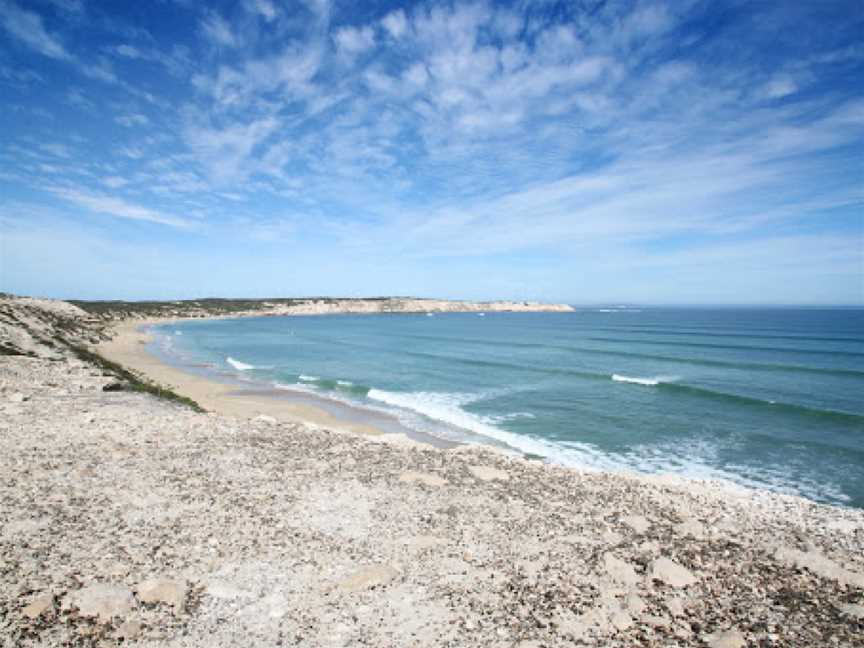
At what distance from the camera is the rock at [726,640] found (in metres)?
6.16

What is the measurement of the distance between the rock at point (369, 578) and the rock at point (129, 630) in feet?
8.62

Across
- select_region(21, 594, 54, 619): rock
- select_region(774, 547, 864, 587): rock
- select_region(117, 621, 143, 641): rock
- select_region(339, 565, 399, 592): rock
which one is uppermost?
select_region(21, 594, 54, 619): rock

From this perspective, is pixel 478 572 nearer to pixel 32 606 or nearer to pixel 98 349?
pixel 32 606

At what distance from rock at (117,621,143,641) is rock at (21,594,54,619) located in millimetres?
1001

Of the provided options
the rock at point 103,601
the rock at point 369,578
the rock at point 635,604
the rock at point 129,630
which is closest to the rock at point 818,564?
the rock at point 635,604

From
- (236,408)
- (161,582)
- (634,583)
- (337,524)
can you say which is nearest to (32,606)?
Result: (161,582)

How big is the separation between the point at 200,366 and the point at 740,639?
43.0 m

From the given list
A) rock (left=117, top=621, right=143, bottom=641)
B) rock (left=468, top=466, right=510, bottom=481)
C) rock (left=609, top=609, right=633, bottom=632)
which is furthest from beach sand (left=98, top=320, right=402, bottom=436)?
rock (left=609, top=609, right=633, bottom=632)

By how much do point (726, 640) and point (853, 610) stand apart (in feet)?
8.73

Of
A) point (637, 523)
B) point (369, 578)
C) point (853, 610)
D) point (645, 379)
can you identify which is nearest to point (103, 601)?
point (369, 578)

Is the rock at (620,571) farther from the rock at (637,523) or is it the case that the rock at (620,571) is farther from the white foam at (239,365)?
the white foam at (239,365)

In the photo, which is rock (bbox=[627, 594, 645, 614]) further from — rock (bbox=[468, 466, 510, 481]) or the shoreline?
the shoreline

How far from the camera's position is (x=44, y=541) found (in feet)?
24.5

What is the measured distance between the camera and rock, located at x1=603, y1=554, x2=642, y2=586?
25.1 feet
